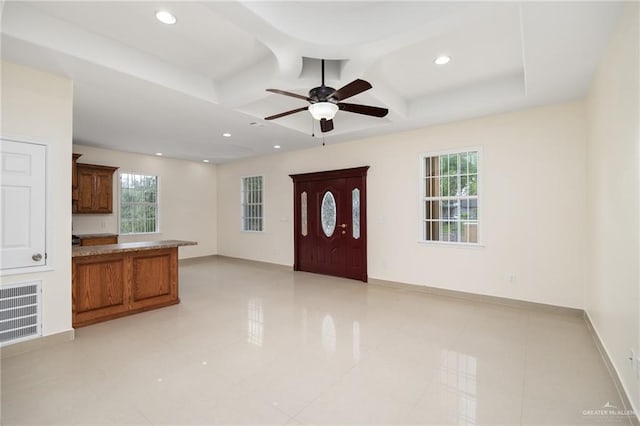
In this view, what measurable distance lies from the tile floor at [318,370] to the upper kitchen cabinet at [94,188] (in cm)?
340

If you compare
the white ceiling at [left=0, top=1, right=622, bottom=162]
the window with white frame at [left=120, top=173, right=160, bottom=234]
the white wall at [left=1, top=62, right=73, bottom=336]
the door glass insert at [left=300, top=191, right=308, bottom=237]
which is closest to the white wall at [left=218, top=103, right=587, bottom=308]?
the white ceiling at [left=0, top=1, right=622, bottom=162]

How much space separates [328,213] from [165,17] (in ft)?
14.6

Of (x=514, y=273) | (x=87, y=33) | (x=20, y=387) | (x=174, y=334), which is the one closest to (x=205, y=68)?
(x=87, y=33)

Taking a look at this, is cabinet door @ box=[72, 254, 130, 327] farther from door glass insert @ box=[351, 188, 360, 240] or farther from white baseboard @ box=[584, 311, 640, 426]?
white baseboard @ box=[584, 311, 640, 426]

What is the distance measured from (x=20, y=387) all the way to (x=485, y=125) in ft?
19.2

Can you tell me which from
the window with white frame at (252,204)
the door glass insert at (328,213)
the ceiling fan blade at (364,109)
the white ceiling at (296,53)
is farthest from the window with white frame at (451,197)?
the window with white frame at (252,204)

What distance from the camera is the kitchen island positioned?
354 centimetres

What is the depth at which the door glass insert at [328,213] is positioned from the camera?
636cm

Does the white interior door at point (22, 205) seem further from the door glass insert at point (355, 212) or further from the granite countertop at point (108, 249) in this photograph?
the door glass insert at point (355, 212)

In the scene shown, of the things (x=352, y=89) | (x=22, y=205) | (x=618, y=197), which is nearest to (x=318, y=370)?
(x=352, y=89)

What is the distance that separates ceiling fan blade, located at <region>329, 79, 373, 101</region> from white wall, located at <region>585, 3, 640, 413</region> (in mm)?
1755

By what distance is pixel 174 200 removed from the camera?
7906 millimetres

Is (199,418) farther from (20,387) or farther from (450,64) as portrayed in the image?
(450,64)

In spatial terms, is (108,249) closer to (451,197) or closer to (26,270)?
(26,270)
